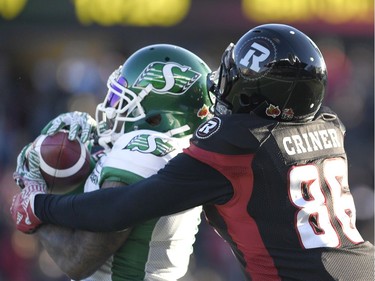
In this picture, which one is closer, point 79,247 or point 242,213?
point 242,213

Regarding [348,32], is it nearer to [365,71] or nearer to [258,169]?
[365,71]

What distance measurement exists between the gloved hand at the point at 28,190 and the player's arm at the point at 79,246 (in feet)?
0.20

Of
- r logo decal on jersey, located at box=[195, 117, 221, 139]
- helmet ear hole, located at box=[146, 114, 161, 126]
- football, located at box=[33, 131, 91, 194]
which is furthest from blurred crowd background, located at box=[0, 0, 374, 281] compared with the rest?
r logo decal on jersey, located at box=[195, 117, 221, 139]

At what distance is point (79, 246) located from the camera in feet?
11.3

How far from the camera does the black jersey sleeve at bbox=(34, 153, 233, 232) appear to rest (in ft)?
10.3

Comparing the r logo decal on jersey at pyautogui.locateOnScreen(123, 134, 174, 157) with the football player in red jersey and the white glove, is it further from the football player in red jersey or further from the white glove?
the white glove

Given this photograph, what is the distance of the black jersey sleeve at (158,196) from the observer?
123 inches

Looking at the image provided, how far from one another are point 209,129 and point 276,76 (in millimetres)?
325

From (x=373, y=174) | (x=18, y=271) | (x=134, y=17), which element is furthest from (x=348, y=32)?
(x=18, y=271)

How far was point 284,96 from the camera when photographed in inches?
129

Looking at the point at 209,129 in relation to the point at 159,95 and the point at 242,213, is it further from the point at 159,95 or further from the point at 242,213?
the point at 159,95

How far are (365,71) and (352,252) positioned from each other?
8733 mm

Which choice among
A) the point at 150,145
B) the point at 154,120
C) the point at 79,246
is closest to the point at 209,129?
the point at 150,145

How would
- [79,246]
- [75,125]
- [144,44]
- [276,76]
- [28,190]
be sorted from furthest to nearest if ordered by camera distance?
[144,44] → [75,125] → [28,190] → [79,246] → [276,76]
